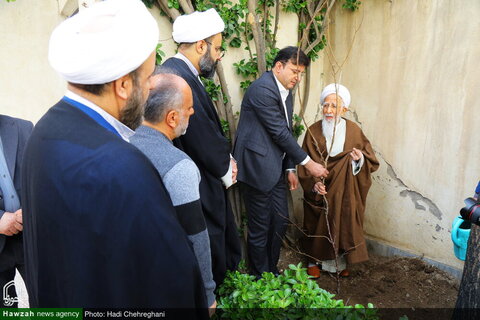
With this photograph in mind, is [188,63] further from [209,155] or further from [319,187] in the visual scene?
[319,187]

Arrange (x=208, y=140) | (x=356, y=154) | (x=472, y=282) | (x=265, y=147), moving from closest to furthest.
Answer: (x=472, y=282) → (x=208, y=140) → (x=265, y=147) → (x=356, y=154)

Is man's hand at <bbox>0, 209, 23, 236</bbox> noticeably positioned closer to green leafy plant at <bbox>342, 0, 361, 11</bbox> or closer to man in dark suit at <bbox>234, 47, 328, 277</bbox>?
man in dark suit at <bbox>234, 47, 328, 277</bbox>

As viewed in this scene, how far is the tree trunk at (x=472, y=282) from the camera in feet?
7.00

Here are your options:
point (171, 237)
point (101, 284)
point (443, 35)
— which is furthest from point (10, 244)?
point (443, 35)

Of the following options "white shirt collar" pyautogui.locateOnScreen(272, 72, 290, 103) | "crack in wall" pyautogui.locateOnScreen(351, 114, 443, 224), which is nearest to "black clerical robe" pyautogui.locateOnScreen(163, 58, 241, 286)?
"white shirt collar" pyautogui.locateOnScreen(272, 72, 290, 103)

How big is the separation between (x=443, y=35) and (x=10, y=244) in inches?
153

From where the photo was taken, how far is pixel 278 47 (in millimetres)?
4176

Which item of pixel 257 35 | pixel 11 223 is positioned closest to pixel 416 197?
pixel 257 35

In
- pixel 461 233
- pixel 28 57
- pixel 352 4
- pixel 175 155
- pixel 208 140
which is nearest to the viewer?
pixel 175 155

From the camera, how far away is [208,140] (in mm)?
2504

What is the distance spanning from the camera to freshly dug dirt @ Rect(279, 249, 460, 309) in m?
3.40

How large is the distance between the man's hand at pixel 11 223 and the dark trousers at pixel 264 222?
76.9 inches

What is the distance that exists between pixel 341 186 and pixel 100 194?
297 cm

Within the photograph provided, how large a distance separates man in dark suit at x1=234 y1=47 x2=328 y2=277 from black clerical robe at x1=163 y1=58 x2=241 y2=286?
0.82 m
